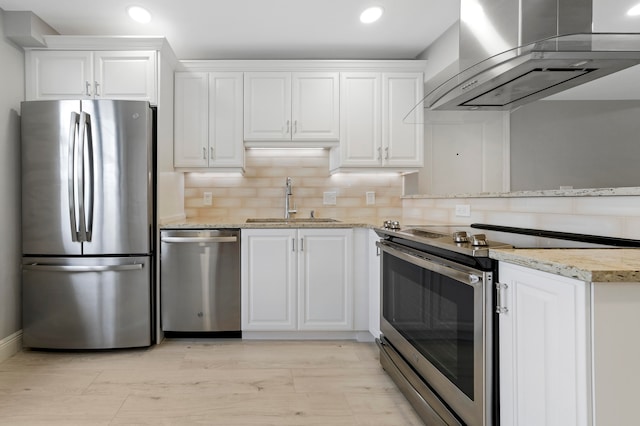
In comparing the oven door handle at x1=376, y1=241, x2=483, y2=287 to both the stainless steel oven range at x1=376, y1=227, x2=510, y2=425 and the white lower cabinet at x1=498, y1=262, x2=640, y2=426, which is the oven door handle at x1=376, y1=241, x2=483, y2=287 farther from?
the white lower cabinet at x1=498, y1=262, x2=640, y2=426

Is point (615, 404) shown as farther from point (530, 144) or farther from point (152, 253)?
point (152, 253)

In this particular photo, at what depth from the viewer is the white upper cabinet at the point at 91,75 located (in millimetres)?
2809

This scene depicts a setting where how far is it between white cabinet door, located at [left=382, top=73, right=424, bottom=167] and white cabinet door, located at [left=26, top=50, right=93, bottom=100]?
2275 millimetres

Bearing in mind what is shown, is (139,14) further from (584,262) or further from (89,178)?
(584,262)

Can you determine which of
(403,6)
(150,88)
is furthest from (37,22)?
(403,6)

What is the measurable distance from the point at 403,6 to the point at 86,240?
2.63 metres

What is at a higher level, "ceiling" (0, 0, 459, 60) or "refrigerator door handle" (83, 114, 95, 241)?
"ceiling" (0, 0, 459, 60)

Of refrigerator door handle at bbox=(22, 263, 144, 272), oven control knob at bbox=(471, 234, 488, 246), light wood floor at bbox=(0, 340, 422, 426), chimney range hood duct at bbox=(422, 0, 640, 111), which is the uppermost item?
chimney range hood duct at bbox=(422, 0, 640, 111)

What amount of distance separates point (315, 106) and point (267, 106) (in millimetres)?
399

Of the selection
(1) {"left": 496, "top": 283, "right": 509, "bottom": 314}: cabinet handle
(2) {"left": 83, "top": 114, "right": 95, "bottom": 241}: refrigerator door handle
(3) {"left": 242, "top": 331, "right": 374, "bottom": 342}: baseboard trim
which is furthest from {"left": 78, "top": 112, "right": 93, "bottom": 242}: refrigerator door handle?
(1) {"left": 496, "top": 283, "right": 509, "bottom": 314}: cabinet handle

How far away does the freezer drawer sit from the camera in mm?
2670

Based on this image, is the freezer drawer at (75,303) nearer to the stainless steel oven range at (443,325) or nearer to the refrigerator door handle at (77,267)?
the refrigerator door handle at (77,267)

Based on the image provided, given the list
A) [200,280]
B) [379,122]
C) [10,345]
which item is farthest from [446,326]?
[10,345]

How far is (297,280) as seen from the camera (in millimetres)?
2943
